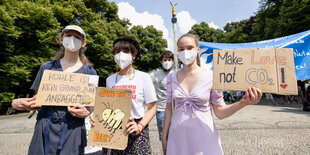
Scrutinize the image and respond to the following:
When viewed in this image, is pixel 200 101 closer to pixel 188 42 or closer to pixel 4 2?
pixel 188 42

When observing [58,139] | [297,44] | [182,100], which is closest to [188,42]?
[182,100]

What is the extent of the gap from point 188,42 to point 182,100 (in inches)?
25.0

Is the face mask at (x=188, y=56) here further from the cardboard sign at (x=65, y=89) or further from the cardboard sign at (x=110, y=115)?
the cardboard sign at (x=65, y=89)

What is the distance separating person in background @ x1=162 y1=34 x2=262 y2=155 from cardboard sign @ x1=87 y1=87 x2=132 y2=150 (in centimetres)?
48

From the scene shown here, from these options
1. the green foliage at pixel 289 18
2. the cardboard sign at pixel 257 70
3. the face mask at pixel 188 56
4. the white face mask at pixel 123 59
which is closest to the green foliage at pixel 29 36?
the white face mask at pixel 123 59

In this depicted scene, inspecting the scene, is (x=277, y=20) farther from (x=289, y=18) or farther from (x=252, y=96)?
(x=252, y=96)

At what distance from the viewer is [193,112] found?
1.54 meters

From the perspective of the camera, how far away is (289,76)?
4.34 ft

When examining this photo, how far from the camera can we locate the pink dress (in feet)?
4.88

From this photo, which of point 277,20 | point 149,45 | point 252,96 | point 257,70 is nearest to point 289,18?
point 277,20

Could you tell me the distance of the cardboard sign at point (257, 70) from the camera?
133cm

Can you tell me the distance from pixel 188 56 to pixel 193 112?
591 mm

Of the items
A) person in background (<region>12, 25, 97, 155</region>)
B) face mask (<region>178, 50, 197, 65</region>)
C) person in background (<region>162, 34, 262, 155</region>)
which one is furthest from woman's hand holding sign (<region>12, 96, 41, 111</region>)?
face mask (<region>178, 50, 197, 65</region>)

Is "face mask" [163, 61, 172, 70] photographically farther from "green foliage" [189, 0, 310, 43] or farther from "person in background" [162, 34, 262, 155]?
"green foliage" [189, 0, 310, 43]
